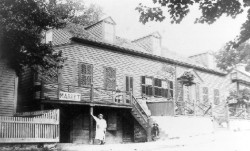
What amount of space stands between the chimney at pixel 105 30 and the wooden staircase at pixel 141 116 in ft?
16.0

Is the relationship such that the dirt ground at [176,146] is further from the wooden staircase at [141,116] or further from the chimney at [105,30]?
the chimney at [105,30]

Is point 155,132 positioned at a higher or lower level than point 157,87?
lower

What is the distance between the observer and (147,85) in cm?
2400

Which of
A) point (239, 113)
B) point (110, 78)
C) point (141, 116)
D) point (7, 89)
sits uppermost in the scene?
point (110, 78)

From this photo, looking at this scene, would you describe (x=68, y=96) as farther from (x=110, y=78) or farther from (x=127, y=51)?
(x=127, y=51)

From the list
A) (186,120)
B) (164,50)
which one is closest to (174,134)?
(186,120)

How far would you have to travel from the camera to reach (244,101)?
97.7 feet

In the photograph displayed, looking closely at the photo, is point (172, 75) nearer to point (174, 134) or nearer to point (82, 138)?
point (174, 134)

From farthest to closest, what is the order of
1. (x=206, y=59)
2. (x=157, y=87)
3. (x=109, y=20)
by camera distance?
1. (x=206, y=59)
2. (x=157, y=87)
3. (x=109, y=20)

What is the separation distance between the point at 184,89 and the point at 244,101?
6.34 metres

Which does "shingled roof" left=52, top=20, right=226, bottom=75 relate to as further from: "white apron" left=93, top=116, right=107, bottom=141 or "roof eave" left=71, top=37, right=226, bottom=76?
"white apron" left=93, top=116, right=107, bottom=141

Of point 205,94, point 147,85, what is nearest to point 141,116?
point 147,85

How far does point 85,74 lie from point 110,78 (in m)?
2.03

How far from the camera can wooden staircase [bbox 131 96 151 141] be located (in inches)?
758
